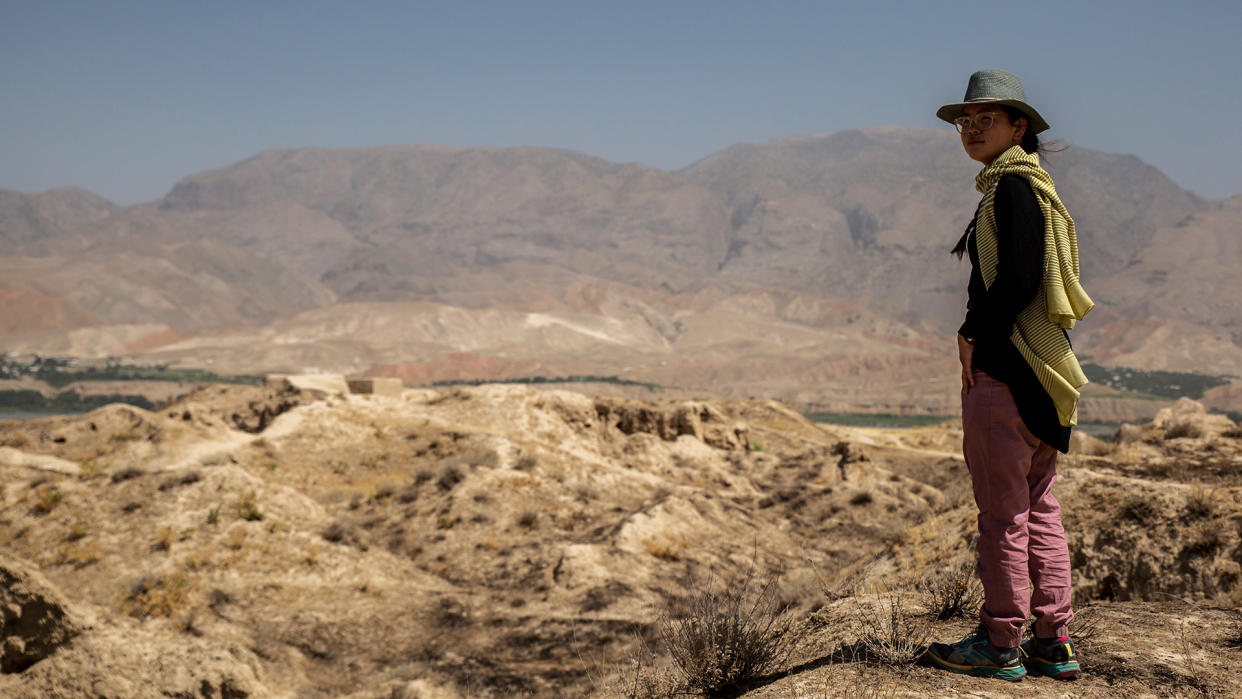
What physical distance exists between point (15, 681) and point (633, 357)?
518 ft

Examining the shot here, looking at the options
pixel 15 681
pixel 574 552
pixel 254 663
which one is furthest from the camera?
pixel 574 552

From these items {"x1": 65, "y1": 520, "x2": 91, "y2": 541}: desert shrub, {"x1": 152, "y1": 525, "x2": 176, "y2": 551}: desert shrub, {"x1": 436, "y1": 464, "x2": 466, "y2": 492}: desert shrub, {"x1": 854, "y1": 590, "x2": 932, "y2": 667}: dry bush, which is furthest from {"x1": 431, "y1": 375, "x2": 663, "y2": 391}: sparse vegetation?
{"x1": 854, "y1": 590, "x2": 932, "y2": 667}: dry bush

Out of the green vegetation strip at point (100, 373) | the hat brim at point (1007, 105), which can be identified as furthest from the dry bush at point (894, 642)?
the green vegetation strip at point (100, 373)

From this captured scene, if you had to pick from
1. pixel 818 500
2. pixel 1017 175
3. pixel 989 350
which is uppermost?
pixel 1017 175

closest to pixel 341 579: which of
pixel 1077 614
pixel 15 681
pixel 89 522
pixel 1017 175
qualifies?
pixel 89 522

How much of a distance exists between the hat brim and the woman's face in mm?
39

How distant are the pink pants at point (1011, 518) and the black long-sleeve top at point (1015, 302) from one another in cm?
6

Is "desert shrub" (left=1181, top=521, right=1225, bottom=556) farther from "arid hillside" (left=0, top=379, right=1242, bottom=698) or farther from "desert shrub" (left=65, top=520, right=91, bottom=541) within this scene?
"desert shrub" (left=65, top=520, right=91, bottom=541)

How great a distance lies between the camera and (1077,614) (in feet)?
16.4

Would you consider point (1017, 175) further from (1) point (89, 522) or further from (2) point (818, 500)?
(2) point (818, 500)

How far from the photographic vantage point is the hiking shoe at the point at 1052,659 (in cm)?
388

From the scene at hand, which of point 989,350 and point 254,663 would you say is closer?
point 989,350

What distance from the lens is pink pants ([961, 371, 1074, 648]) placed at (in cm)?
389

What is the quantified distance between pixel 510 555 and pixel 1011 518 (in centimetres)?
1371
